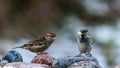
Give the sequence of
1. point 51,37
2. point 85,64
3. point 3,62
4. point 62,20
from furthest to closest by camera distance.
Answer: point 62,20 → point 51,37 → point 3,62 → point 85,64

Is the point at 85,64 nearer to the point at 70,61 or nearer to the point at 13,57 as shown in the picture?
the point at 70,61

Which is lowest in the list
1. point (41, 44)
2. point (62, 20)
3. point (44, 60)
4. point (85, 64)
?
point (85, 64)

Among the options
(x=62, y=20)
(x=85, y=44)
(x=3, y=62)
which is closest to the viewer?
(x=3, y=62)

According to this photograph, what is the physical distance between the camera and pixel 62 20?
6.48m

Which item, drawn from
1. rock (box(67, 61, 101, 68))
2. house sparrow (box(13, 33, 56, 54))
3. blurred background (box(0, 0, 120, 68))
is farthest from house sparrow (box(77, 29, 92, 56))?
blurred background (box(0, 0, 120, 68))

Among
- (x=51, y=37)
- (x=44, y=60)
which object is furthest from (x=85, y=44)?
(x=51, y=37)

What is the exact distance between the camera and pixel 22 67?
129 inches

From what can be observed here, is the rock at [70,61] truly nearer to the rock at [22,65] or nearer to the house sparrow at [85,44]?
the rock at [22,65]

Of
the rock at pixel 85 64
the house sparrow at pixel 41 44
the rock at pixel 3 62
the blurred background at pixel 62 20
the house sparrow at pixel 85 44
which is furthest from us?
the blurred background at pixel 62 20

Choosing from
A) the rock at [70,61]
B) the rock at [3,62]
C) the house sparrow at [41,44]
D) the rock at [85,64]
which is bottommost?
the rock at [85,64]

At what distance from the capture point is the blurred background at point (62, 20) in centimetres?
613

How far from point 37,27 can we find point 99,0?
0.59 metres

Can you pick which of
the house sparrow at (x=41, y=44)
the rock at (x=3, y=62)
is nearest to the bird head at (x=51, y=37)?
the house sparrow at (x=41, y=44)

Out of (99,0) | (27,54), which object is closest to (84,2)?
(99,0)
